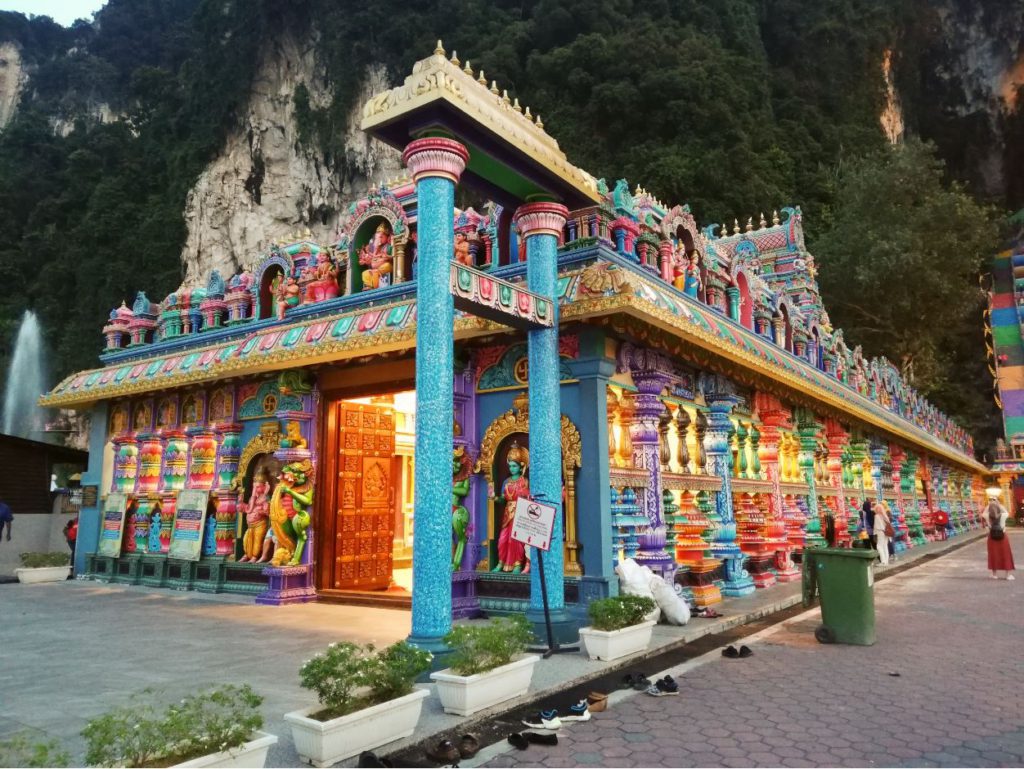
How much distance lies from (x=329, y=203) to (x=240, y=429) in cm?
4029

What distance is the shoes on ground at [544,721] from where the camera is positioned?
4602mm

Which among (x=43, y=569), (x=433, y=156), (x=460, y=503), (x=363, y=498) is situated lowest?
(x=43, y=569)

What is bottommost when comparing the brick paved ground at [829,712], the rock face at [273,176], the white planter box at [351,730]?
the brick paved ground at [829,712]

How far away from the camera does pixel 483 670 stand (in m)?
4.98

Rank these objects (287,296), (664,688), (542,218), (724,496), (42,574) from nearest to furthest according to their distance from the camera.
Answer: (664,688), (542,218), (724,496), (287,296), (42,574)

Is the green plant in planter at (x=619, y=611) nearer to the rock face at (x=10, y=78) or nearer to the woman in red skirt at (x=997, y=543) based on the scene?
the woman in red skirt at (x=997, y=543)

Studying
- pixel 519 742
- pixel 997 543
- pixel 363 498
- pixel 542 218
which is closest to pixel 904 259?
pixel 997 543

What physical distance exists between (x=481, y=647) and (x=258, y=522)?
25.1 feet

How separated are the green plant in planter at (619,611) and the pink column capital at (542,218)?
3910 millimetres

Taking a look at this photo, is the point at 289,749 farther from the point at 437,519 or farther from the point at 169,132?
the point at 169,132

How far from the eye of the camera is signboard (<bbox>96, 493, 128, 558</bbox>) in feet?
44.9

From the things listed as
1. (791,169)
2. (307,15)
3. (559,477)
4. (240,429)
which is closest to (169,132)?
(307,15)

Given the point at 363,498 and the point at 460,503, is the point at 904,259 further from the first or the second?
the point at 460,503

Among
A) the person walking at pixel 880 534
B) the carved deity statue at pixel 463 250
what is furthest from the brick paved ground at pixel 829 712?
the person walking at pixel 880 534
